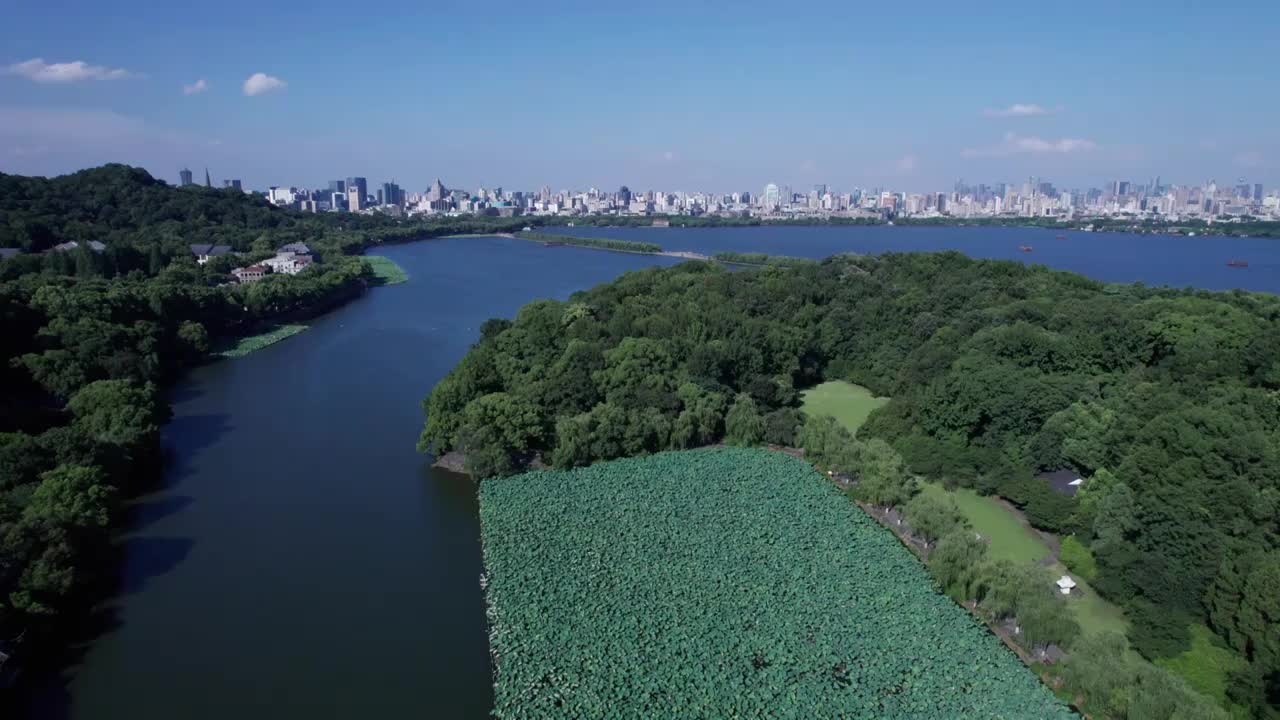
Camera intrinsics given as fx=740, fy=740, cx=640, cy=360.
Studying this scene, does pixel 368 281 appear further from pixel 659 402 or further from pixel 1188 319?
pixel 1188 319

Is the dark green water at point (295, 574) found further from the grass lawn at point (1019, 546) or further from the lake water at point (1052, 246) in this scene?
the lake water at point (1052, 246)

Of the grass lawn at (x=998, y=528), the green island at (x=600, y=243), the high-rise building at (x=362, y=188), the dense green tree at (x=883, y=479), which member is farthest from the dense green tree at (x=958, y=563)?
the high-rise building at (x=362, y=188)

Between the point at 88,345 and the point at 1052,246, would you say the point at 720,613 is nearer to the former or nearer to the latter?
the point at 88,345

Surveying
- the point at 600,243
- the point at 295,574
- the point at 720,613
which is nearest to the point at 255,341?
the point at 295,574

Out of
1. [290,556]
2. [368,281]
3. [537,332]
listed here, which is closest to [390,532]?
[290,556]

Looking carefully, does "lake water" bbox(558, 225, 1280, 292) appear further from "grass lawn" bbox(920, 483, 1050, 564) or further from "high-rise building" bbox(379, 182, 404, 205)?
"high-rise building" bbox(379, 182, 404, 205)

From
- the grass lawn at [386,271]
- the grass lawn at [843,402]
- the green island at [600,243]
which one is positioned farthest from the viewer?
the green island at [600,243]

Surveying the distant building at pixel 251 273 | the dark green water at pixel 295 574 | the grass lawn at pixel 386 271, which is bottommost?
the dark green water at pixel 295 574
